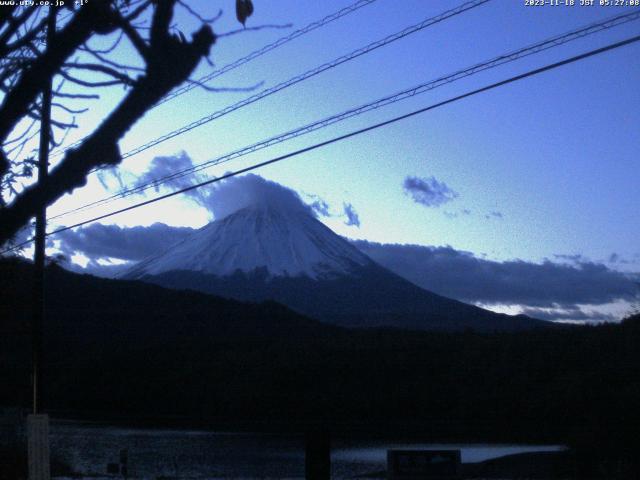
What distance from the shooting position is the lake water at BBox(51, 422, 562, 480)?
2180 cm

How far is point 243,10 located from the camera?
5664 mm

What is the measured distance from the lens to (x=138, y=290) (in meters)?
85.1

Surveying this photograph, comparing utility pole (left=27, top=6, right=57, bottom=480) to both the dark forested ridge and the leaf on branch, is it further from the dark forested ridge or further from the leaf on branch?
the dark forested ridge

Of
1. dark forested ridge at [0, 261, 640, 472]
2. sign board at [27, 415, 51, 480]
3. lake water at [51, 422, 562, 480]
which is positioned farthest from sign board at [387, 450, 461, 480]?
dark forested ridge at [0, 261, 640, 472]

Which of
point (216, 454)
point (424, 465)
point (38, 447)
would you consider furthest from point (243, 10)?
point (216, 454)

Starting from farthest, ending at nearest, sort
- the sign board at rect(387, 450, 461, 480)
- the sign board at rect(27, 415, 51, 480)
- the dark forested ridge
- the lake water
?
the dark forested ridge < the lake water < the sign board at rect(27, 415, 51, 480) < the sign board at rect(387, 450, 461, 480)

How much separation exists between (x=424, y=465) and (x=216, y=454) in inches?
738

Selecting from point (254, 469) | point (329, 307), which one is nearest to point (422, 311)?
point (329, 307)

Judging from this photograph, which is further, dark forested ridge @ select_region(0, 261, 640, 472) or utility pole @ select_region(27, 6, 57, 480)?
dark forested ridge @ select_region(0, 261, 640, 472)

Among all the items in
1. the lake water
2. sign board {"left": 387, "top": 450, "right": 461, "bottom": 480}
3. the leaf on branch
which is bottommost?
the lake water

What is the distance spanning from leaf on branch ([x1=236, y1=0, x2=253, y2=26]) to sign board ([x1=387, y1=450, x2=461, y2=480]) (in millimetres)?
6657

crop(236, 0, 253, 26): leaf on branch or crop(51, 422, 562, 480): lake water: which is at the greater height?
crop(236, 0, 253, 26): leaf on branch

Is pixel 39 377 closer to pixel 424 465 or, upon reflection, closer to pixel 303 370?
pixel 424 465

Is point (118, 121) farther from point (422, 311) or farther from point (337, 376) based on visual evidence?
point (422, 311)
